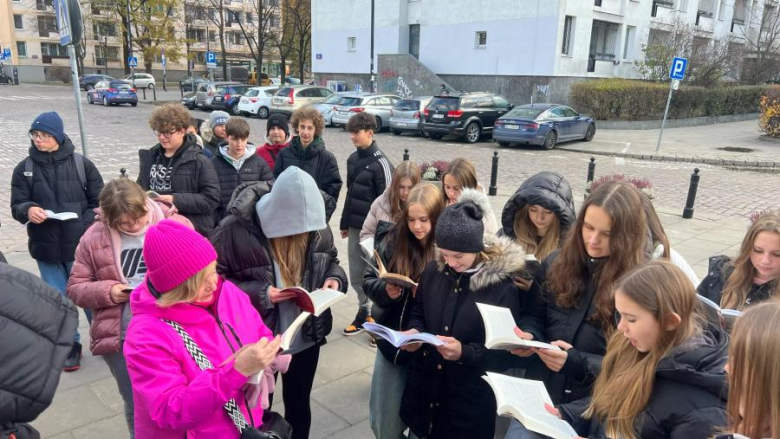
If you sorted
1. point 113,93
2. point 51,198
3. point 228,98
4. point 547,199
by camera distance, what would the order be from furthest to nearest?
1. point 113,93
2. point 228,98
3. point 51,198
4. point 547,199

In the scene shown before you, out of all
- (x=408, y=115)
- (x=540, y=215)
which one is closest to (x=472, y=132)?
(x=408, y=115)

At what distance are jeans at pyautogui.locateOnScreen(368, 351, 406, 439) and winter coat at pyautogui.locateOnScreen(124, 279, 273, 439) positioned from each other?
879 millimetres

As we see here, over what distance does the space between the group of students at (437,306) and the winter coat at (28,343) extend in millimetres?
267

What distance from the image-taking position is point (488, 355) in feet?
8.71

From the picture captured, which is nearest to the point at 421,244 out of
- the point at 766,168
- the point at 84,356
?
the point at 84,356

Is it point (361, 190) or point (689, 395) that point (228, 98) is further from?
point (689, 395)

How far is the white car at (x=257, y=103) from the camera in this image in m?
25.4

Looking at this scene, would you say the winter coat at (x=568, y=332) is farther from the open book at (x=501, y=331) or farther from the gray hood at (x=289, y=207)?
the gray hood at (x=289, y=207)

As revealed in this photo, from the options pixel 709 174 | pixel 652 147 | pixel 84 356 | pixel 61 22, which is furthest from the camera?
pixel 652 147

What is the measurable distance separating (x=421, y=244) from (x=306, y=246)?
2.35ft

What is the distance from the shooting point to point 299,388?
301cm

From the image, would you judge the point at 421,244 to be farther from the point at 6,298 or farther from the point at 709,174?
the point at 709,174

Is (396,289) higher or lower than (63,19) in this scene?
lower

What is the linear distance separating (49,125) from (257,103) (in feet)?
72.7
